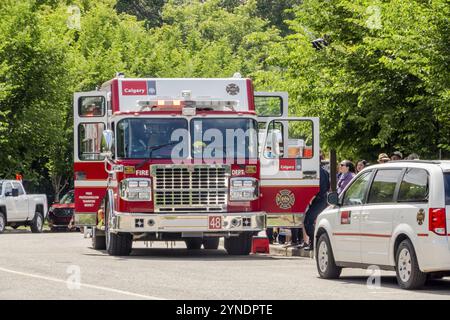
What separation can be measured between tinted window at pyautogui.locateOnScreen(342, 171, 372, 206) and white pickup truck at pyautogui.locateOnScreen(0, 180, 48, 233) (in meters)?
26.2

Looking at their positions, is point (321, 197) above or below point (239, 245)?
above

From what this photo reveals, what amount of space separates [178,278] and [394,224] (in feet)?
11.0

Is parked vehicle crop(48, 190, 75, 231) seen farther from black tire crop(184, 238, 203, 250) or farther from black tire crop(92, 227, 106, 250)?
black tire crop(92, 227, 106, 250)

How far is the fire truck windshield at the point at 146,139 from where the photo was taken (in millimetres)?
24312

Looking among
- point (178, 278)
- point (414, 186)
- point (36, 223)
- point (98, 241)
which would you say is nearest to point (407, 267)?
point (414, 186)

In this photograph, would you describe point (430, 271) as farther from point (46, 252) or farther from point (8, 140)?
point (8, 140)

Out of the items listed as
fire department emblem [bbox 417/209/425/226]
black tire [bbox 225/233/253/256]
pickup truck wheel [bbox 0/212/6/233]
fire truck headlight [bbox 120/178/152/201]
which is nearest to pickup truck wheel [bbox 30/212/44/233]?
pickup truck wheel [bbox 0/212/6/233]

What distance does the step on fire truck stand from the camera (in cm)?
2427

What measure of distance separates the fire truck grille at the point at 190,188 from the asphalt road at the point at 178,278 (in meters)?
0.94

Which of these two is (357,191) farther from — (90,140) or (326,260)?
(90,140)

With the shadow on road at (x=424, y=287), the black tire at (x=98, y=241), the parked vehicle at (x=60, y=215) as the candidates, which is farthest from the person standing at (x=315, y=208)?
the parked vehicle at (x=60, y=215)

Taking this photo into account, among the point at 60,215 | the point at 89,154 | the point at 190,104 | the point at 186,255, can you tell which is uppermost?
the point at 190,104

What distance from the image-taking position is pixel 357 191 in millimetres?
18562
